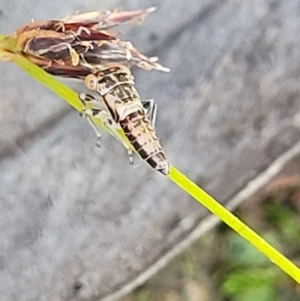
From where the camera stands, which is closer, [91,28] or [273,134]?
[91,28]

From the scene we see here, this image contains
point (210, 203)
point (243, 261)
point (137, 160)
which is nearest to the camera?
point (210, 203)

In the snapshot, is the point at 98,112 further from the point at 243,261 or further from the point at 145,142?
the point at 243,261

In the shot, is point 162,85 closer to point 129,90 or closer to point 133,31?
point 133,31

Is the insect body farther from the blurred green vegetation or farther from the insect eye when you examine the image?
the blurred green vegetation

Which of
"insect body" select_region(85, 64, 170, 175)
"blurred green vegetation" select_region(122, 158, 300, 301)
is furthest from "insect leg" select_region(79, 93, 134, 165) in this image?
"blurred green vegetation" select_region(122, 158, 300, 301)

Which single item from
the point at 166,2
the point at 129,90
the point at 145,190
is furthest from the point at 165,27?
the point at 129,90

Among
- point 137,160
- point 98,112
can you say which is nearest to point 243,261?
point 137,160

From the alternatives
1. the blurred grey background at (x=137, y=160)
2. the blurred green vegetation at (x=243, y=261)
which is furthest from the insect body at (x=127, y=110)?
the blurred green vegetation at (x=243, y=261)
